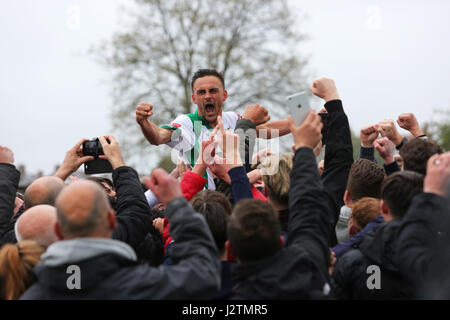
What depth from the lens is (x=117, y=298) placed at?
181cm

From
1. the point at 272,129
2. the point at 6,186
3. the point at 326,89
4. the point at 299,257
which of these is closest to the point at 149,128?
the point at 272,129

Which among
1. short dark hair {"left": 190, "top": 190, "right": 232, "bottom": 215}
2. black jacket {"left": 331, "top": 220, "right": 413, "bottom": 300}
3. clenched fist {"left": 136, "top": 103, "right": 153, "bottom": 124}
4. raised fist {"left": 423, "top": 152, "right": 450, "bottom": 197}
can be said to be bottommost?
black jacket {"left": 331, "top": 220, "right": 413, "bottom": 300}

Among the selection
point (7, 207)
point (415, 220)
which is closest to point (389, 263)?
point (415, 220)

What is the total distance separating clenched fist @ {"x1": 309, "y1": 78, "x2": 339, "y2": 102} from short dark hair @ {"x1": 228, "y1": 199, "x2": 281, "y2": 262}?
0.90 metres

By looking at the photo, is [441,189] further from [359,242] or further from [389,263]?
[359,242]

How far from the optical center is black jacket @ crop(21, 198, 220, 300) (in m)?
1.81

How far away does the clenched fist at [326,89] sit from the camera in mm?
2633

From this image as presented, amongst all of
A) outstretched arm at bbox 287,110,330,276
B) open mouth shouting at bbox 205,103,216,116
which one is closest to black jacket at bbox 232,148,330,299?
outstretched arm at bbox 287,110,330,276

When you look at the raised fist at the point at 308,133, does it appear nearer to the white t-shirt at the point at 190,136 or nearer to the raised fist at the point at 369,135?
the raised fist at the point at 369,135

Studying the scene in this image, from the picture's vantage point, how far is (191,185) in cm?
273

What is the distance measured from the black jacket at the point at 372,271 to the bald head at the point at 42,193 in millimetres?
1682

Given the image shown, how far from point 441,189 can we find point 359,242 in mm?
635

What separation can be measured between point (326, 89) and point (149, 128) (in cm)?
152

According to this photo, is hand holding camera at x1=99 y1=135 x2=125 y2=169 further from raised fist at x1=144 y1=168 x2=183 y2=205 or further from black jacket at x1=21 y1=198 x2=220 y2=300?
black jacket at x1=21 y1=198 x2=220 y2=300
